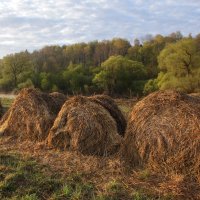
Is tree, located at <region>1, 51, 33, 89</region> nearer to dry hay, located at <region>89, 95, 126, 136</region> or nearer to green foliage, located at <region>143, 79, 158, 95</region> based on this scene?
green foliage, located at <region>143, 79, 158, 95</region>

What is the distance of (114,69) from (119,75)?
143 centimetres

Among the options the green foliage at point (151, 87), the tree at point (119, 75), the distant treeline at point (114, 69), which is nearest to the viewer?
the distant treeline at point (114, 69)

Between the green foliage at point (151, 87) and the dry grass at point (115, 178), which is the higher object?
the dry grass at point (115, 178)

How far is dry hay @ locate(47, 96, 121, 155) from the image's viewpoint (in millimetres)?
11336

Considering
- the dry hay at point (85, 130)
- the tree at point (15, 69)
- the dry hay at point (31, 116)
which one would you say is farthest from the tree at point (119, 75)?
the dry hay at point (85, 130)

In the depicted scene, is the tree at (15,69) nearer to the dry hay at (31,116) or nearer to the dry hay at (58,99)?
the dry hay at (58,99)

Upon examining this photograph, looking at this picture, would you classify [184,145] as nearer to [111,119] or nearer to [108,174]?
[108,174]

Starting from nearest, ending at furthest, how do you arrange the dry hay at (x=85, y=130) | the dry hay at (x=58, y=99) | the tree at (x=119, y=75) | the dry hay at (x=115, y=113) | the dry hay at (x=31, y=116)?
the dry hay at (x=85, y=130), the dry hay at (x=115, y=113), the dry hay at (x=31, y=116), the dry hay at (x=58, y=99), the tree at (x=119, y=75)

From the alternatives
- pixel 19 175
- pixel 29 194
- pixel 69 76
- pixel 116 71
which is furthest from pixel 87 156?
pixel 69 76

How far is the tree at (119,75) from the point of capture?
70.6m

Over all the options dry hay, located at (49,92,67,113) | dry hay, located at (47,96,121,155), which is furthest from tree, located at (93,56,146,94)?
dry hay, located at (47,96,121,155)

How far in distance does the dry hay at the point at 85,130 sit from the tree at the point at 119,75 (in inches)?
2254

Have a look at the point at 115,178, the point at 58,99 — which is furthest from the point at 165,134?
the point at 58,99

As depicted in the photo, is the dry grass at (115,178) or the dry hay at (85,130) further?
the dry hay at (85,130)
